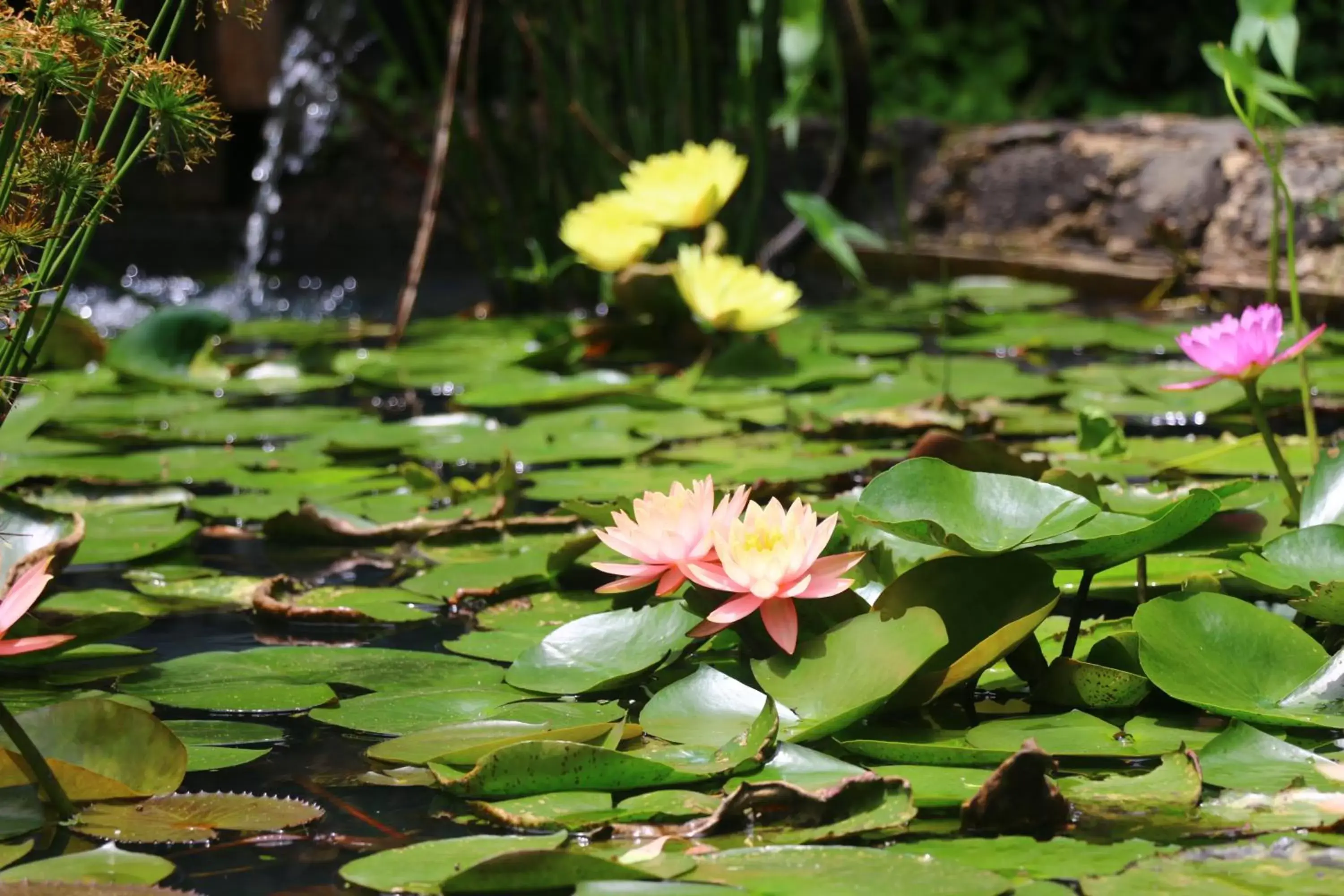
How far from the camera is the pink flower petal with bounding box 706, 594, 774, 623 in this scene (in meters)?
0.74

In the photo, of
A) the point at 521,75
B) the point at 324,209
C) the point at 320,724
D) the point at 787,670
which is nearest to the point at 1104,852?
the point at 787,670

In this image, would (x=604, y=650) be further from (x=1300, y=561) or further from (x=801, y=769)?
(x=1300, y=561)

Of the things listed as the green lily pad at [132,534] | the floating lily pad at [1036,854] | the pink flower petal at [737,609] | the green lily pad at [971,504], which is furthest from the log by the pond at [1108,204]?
the floating lily pad at [1036,854]

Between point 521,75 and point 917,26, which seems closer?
point 521,75

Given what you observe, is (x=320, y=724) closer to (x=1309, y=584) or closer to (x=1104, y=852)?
(x=1104, y=852)

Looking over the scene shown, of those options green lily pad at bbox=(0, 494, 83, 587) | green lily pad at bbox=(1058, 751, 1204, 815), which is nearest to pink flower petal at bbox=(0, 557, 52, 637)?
green lily pad at bbox=(0, 494, 83, 587)

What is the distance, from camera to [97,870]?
1.92 ft

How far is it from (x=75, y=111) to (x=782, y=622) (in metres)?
0.45

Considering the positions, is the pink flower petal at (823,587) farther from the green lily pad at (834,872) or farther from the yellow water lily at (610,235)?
the yellow water lily at (610,235)

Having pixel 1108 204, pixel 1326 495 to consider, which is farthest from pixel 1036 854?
pixel 1108 204

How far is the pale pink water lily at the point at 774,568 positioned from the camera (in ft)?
2.41

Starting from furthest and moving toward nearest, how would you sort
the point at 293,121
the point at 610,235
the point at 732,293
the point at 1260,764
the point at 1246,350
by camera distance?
the point at 293,121
the point at 610,235
the point at 732,293
the point at 1246,350
the point at 1260,764

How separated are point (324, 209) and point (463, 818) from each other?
4426mm

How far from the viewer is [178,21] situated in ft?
2.32
